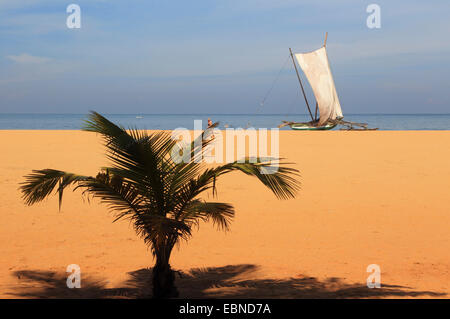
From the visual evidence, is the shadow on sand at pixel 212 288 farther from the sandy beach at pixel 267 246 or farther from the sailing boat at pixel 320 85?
the sailing boat at pixel 320 85

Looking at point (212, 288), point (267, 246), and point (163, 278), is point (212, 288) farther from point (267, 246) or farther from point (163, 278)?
point (267, 246)

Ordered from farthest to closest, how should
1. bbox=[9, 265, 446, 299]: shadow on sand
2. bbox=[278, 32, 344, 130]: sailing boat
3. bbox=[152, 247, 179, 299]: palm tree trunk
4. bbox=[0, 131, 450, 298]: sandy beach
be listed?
bbox=[278, 32, 344, 130]: sailing boat → bbox=[0, 131, 450, 298]: sandy beach → bbox=[9, 265, 446, 299]: shadow on sand → bbox=[152, 247, 179, 299]: palm tree trunk

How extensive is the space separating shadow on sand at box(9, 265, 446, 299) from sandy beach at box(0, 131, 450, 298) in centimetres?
1

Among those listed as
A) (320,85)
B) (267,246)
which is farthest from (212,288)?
(320,85)

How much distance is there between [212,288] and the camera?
6.57 m

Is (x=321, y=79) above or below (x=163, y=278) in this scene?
above

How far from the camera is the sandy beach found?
21.8 ft

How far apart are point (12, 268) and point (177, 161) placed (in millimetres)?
3544

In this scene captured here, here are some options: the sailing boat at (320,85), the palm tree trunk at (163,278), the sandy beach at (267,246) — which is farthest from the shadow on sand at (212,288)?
the sailing boat at (320,85)

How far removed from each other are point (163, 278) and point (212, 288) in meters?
0.90

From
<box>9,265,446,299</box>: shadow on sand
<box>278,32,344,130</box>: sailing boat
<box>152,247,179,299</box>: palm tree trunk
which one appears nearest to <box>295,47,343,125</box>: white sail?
<box>278,32,344,130</box>: sailing boat

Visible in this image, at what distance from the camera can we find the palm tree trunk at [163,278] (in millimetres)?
5973

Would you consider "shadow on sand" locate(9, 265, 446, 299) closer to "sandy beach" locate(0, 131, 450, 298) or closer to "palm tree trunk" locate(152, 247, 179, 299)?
"sandy beach" locate(0, 131, 450, 298)

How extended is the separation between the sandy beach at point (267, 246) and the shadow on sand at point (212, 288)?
0.05 feet
